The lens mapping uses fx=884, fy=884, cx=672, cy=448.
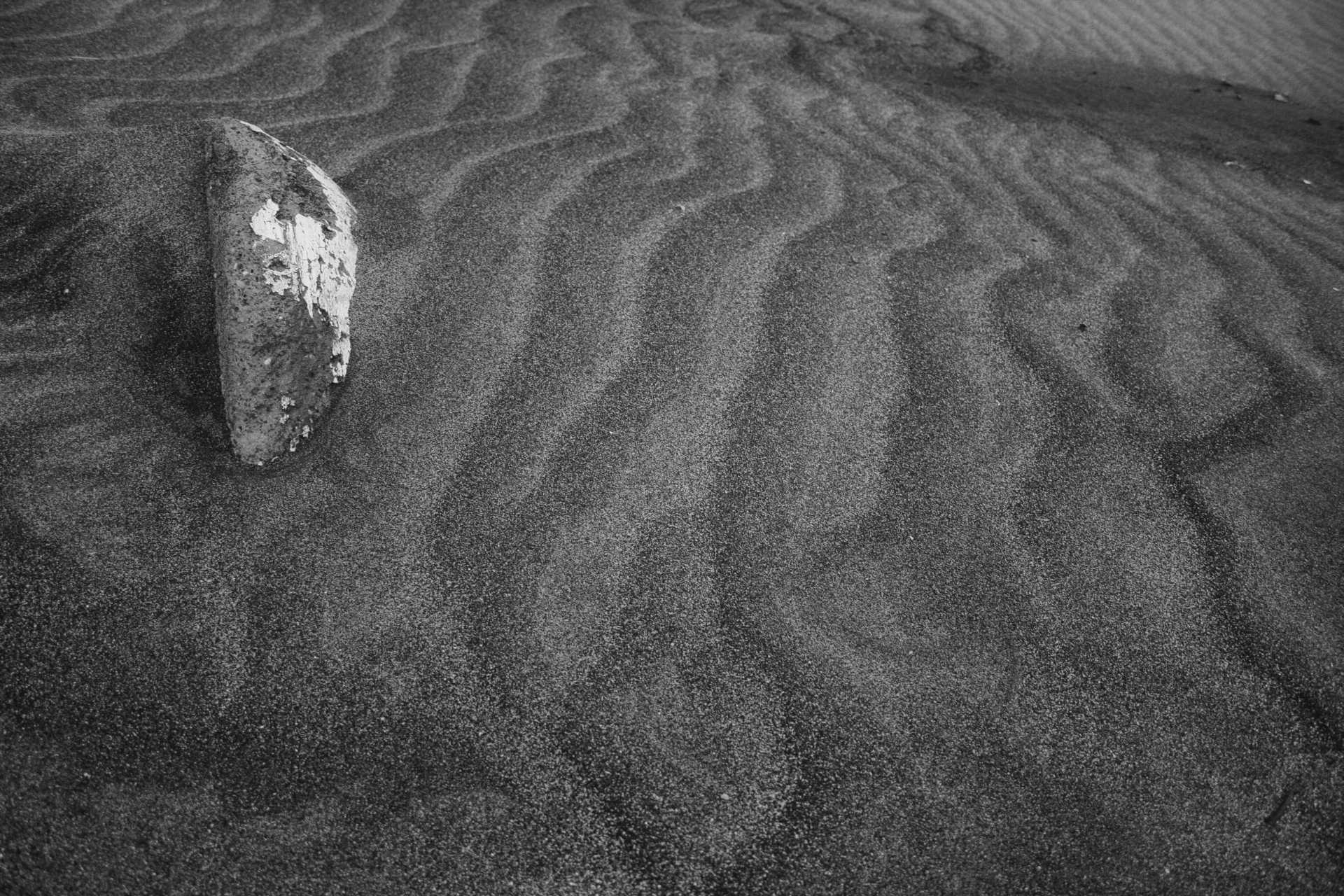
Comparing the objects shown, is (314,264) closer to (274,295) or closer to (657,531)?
(274,295)

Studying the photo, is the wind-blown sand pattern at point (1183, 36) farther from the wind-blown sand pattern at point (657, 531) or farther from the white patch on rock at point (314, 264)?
the white patch on rock at point (314, 264)

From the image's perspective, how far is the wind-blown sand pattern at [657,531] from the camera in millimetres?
1099

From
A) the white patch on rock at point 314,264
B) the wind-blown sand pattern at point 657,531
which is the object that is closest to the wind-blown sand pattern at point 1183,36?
the wind-blown sand pattern at point 657,531

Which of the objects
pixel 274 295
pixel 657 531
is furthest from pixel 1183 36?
pixel 274 295

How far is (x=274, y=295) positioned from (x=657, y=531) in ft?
2.50

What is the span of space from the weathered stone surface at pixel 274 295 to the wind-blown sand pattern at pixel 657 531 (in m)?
0.07

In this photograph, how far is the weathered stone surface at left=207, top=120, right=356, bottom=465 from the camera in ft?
4.76

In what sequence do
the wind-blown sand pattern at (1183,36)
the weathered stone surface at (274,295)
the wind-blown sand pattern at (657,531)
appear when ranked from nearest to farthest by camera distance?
the wind-blown sand pattern at (657,531), the weathered stone surface at (274,295), the wind-blown sand pattern at (1183,36)

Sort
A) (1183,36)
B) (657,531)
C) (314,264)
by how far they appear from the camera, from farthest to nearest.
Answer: (1183,36) → (314,264) → (657,531)

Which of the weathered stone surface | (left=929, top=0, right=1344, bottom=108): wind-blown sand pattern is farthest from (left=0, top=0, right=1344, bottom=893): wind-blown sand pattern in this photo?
(left=929, top=0, right=1344, bottom=108): wind-blown sand pattern

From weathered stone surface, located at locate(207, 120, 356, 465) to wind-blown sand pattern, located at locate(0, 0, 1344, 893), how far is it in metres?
0.07

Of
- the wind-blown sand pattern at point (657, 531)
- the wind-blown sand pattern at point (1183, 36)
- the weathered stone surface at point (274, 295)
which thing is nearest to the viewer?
the wind-blown sand pattern at point (657, 531)

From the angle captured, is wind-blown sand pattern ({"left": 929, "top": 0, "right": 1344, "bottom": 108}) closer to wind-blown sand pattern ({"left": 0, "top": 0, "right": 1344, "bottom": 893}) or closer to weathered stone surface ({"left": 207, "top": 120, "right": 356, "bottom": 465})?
wind-blown sand pattern ({"left": 0, "top": 0, "right": 1344, "bottom": 893})

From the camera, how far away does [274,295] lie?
1495 mm
